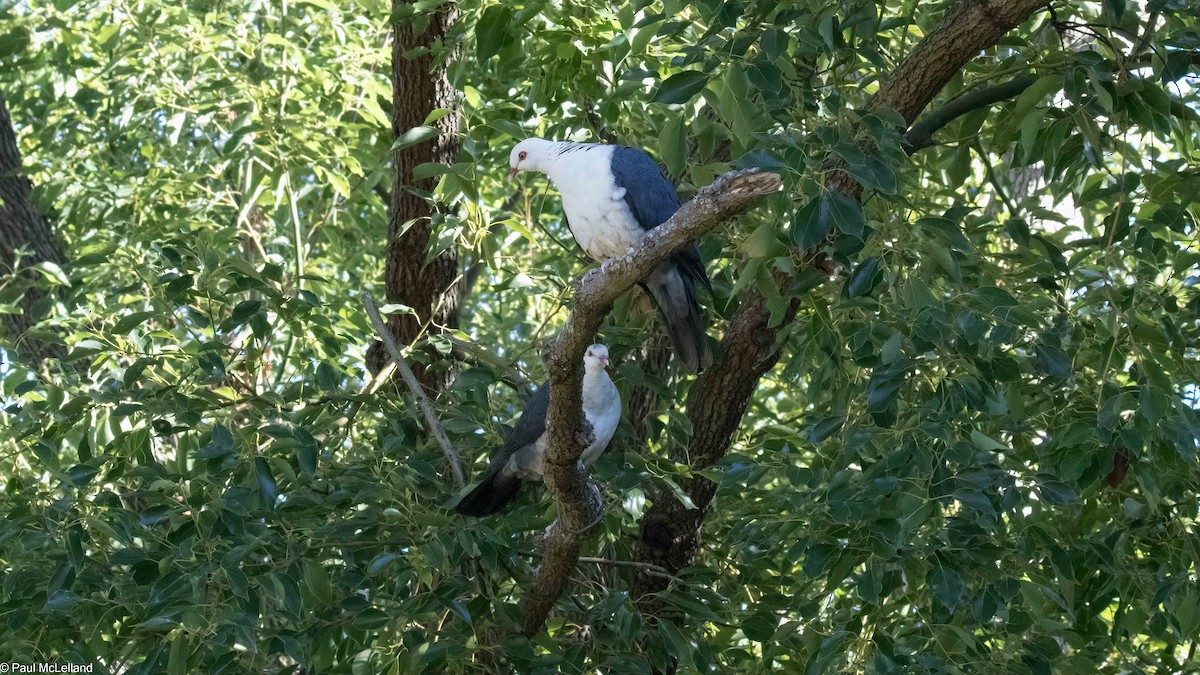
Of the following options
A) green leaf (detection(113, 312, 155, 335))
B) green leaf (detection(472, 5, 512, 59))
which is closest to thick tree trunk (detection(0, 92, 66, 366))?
green leaf (detection(113, 312, 155, 335))

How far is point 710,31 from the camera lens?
2795 millimetres

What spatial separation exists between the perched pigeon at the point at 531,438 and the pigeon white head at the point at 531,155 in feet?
2.26

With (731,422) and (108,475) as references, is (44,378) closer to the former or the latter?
(108,475)

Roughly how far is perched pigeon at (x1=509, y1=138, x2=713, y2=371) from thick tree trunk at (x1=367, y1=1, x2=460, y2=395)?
0.61 m

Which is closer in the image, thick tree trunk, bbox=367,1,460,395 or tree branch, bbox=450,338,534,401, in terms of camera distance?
tree branch, bbox=450,338,534,401

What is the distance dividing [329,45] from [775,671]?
9.48 feet

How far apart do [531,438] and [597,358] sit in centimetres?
29

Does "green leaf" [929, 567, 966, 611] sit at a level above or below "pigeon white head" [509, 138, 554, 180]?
below

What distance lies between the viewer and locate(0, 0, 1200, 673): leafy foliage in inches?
107

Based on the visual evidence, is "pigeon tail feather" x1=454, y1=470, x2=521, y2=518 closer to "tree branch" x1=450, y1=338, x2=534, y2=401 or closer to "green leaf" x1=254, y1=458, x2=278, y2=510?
"tree branch" x1=450, y1=338, x2=534, y2=401

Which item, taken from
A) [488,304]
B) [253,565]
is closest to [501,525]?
[253,565]

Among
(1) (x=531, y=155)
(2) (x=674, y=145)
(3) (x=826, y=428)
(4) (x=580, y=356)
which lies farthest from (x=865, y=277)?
(1) (x=531, y=155)

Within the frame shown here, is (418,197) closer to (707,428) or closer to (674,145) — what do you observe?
(707,428)

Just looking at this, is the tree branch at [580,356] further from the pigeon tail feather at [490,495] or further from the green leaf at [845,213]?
the pigeon tail feather at [490,495]
